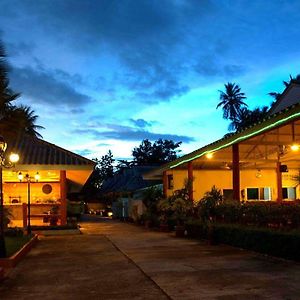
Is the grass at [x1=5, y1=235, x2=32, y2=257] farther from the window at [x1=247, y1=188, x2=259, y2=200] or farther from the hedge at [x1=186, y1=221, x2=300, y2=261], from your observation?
the window at [x1=247, y1=188, x2=259, y2=200]

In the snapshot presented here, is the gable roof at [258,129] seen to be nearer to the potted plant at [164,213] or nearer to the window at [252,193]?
the potted plant at [164,213]

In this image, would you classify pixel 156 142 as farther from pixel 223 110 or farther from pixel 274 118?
pixel 274 118

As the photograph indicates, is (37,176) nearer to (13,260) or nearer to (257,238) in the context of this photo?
(13,260)

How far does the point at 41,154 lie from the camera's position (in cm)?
2489

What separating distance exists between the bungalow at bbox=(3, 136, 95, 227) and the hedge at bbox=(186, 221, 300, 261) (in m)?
8.55

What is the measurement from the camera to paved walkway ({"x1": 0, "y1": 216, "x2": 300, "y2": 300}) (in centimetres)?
825

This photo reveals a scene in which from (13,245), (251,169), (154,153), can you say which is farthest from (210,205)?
(154,153)

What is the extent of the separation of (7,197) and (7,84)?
505 inches

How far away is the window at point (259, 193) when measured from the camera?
30.8 m

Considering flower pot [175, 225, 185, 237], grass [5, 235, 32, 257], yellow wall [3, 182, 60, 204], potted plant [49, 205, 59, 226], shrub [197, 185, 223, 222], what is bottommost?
flower pot [175, 225, 185, 237]

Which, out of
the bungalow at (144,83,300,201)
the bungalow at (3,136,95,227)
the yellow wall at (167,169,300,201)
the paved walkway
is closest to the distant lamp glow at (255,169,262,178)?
the bungalow at (144,83,300,201)

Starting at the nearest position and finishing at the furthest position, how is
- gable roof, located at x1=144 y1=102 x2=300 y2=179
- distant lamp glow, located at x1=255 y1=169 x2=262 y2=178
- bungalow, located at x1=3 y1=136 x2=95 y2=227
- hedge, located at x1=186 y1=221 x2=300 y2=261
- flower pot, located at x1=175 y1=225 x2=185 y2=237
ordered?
hedge, located at x1=186 y1=221 x2=300 y2=261
gable roof, located at x1=144 y1=102 x2=300 y2=179
flower pot, located at x1=175 y1=225 x2=185 y2=237
bungalow, located at x1=3 y1=136 x2=95 y2=227
distant lamp glow, located at x1=255 y1=169 x2=262 y2=178

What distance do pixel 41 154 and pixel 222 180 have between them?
445 inches

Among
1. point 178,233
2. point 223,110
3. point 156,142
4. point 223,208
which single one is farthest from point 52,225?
point 156,142
